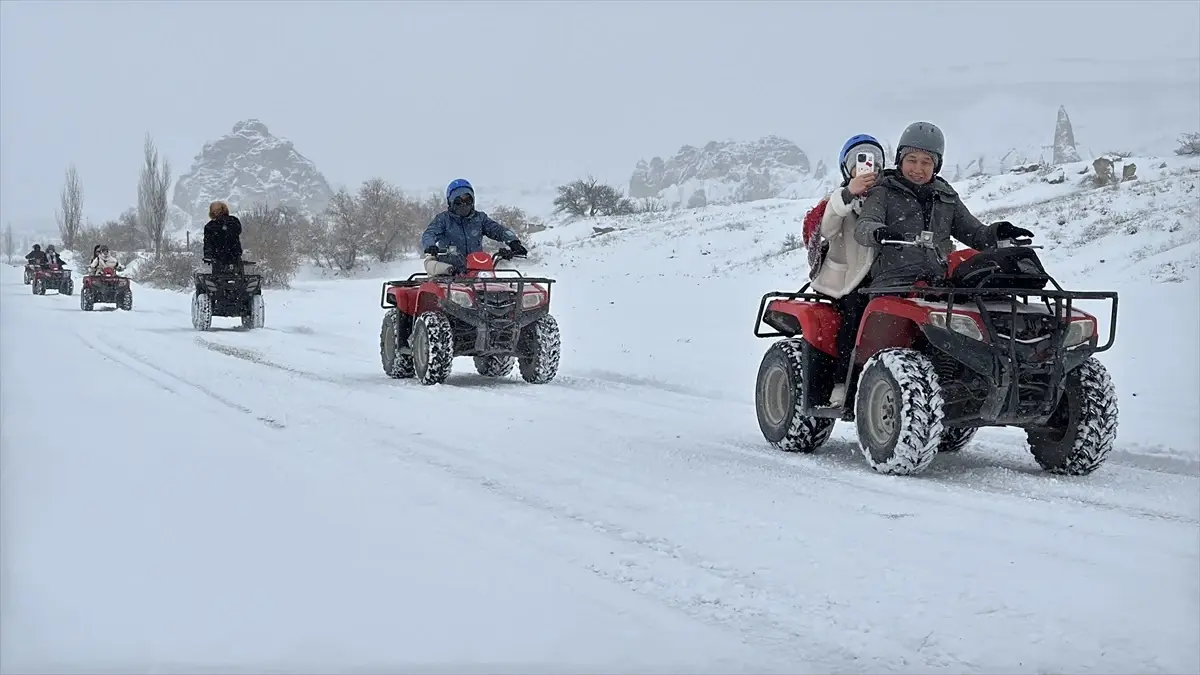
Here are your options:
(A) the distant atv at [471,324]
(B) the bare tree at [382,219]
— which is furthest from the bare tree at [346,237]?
(A) the distant atv at [471,324]

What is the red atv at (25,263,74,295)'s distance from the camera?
29.4m

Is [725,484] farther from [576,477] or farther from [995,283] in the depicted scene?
[995,283]

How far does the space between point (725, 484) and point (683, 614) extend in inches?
82.7

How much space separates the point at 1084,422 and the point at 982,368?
2.12ft

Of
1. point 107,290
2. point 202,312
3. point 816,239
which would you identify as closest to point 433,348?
point 816,239

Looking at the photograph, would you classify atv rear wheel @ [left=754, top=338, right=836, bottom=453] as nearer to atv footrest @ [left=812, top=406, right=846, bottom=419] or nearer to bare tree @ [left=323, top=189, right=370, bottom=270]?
atv footrest @ [left=812, top=406, right=846, bottom=419]

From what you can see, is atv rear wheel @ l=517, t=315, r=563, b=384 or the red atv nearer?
atv rear wheel @ l=517, t=315, r=563, b=384

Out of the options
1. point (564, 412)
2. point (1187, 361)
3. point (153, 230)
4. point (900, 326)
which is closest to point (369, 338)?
point (564, 412)

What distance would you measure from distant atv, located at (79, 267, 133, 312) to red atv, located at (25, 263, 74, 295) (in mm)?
8039

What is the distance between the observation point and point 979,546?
13.8 feet

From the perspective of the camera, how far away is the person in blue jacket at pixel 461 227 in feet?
35.8

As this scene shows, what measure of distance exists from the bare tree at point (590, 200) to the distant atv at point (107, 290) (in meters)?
32.4

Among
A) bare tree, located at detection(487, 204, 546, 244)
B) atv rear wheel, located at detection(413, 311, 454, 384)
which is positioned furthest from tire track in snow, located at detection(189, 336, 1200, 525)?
bare tree, located at detection(487, 204, 546, 244)

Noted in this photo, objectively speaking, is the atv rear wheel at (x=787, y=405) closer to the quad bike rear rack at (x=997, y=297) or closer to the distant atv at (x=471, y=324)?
the quad bike rear rack at (x=997, y=297)
